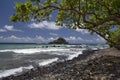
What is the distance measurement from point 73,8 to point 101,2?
1874mm

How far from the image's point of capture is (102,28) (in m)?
20.8

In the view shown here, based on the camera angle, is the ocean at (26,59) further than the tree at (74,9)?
Yes

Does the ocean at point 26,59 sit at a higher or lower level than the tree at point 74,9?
lower

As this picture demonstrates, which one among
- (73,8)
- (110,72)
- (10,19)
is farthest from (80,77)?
(10,19)

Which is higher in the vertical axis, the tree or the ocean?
the tree

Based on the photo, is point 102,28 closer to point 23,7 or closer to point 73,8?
point 73,8

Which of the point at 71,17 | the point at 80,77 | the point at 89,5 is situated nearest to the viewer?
the point at 80,77

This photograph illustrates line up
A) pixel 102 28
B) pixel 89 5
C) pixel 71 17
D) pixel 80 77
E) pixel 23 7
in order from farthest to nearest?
1. pixel 102 28
2. pixel 71 17
3. pixel 89 5
4. pixel 23 7
5. pixel 80 77

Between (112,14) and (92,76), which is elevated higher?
(112,14)

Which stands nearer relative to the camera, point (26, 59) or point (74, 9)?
point (74, 9)

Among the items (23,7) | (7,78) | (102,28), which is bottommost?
(7,78)

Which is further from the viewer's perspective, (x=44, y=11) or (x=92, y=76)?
(x=44, y=11)

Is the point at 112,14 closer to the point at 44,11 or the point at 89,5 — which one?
the point at 89,5

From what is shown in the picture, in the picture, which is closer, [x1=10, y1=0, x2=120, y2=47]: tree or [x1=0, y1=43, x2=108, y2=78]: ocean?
[x1=10, y1=0, x2=120, y2=47]: tree
